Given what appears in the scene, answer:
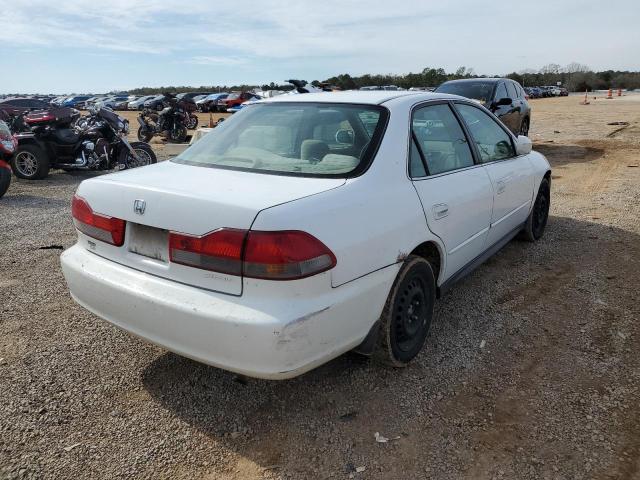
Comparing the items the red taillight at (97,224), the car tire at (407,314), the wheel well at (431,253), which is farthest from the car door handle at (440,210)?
the red taillight at (97,224)

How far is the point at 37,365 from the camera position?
3109 millimetres

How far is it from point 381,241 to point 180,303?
1.01 meters

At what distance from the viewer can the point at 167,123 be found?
16.9 m

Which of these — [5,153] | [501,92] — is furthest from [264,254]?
[501,92]

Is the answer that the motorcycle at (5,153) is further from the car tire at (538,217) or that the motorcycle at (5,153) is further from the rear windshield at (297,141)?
the car tire at (538,217)

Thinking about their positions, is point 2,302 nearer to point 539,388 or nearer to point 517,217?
point 539,388

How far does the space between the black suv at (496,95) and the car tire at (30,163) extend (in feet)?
26.3

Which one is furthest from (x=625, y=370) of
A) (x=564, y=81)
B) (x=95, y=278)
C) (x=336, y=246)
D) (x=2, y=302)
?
(x=564, y=81)

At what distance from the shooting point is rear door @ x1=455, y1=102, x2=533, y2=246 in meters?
3.94

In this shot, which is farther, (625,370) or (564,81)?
(564,81)

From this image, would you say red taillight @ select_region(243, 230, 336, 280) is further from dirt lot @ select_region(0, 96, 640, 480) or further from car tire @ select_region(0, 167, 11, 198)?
car tire @ select_region(0, 167, 11, 198)

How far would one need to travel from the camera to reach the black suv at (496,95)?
429 inches

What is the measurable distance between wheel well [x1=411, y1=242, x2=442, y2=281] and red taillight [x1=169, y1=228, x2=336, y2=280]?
957 millimetres

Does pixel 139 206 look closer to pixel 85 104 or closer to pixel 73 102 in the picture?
pixel 85 104
